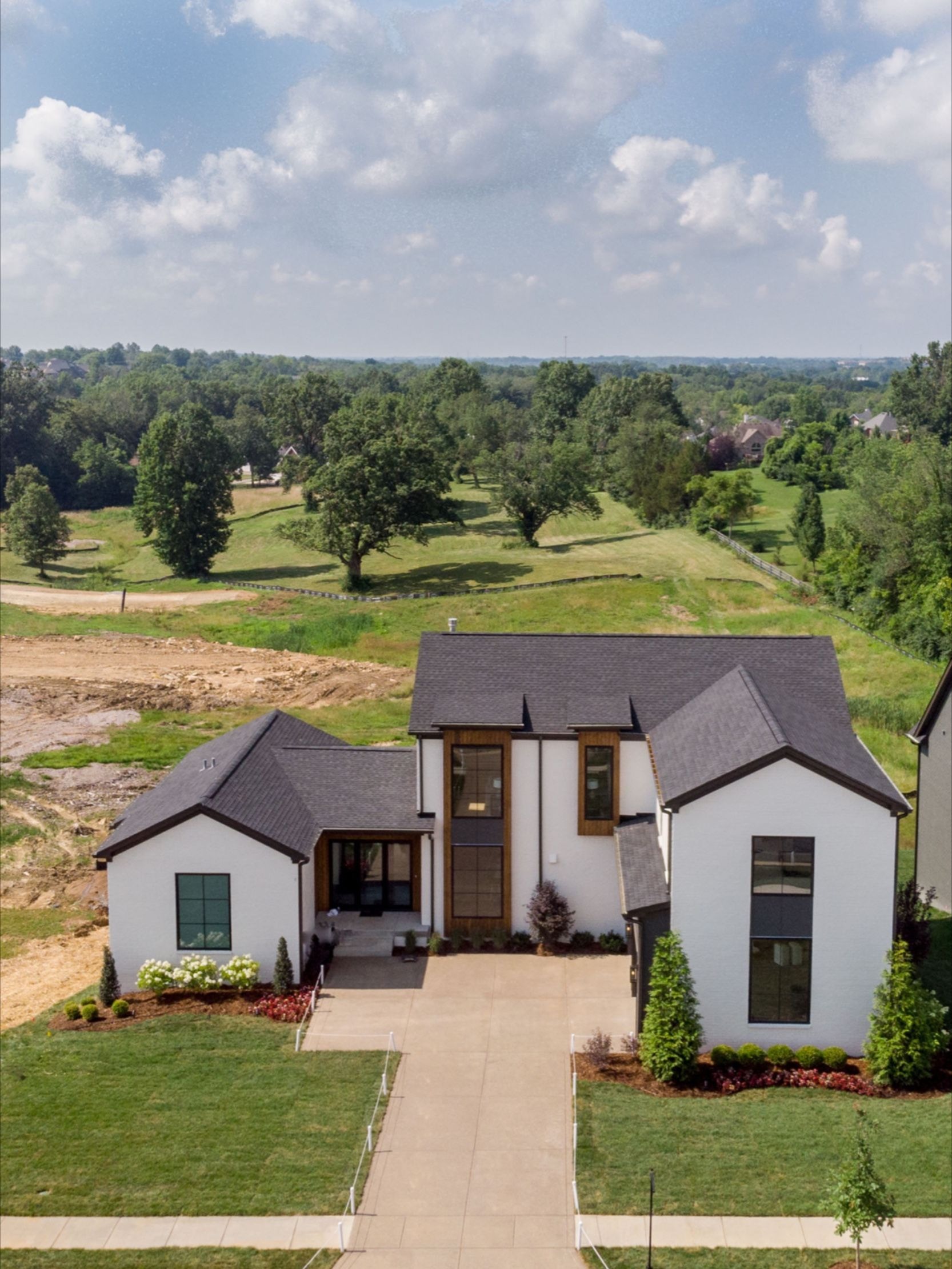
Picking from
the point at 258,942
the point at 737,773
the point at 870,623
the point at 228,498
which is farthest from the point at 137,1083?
the point at 228,498

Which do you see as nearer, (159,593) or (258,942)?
(258,942)

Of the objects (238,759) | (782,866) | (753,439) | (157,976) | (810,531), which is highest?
(753,439)

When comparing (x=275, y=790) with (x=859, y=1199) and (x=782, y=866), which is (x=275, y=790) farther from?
(x=859, y=1199)

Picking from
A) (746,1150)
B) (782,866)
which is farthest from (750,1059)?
(782,866)

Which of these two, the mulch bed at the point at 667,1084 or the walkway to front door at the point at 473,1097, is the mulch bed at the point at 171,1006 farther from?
the mulch bed at the point at 667,1084

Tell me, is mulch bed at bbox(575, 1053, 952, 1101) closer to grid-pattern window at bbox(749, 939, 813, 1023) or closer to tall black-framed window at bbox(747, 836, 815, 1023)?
grid-pattern window at bbox(749, 939, 813, 1023)

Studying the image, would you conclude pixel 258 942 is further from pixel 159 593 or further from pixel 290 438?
pixel 290 438
